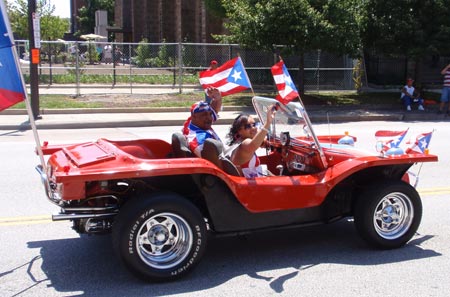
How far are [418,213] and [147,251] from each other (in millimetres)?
2441

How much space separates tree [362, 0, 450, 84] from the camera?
18156 millimetres

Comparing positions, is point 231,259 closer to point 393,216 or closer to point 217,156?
point 217,156

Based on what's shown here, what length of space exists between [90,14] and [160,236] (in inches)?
2800

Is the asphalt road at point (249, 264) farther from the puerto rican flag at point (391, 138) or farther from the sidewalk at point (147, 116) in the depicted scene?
the sidewalk at point (147, 116)

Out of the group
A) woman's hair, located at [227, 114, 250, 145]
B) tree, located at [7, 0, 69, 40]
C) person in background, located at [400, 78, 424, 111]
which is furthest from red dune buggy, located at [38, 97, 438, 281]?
tree, located at [7, 0, 69, 40]

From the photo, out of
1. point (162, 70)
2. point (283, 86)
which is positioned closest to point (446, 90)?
point (162, 70)

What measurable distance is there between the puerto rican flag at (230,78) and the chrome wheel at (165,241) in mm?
2022

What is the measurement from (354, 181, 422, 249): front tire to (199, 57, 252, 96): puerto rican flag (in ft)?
5.83

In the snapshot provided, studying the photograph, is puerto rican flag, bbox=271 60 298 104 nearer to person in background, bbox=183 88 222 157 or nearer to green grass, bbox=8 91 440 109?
person in background, bbox=183 88 222 157

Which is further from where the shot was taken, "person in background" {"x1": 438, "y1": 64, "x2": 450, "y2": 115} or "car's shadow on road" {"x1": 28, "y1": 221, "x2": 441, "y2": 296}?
"person in background" {"x1": 438, "y1": 64, "x2": 450, "y2": 115}

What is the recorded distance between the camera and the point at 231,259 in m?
4.86

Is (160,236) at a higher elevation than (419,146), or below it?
below

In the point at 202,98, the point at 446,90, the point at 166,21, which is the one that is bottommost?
the point at 202,98

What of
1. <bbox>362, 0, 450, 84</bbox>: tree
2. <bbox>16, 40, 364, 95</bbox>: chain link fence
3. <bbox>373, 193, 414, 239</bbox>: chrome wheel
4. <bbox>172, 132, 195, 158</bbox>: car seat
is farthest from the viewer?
<bbox>16, 40, 364, 95</bbox>: chain link fence
